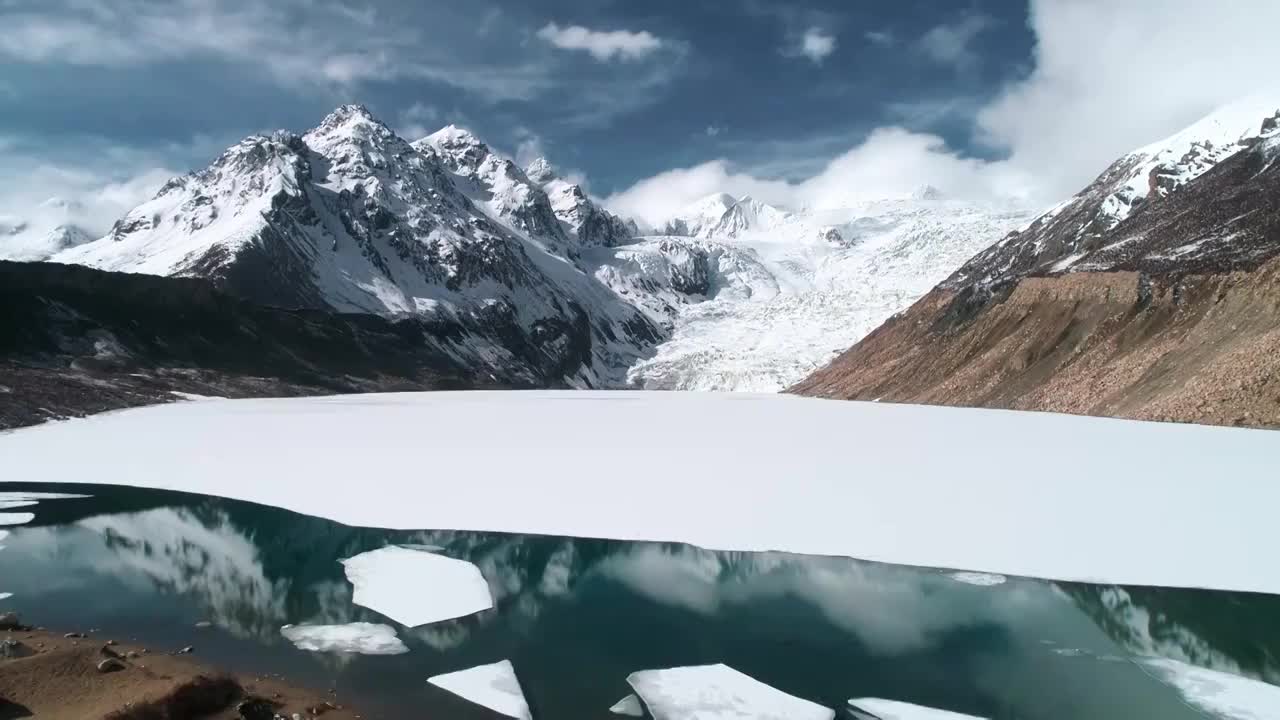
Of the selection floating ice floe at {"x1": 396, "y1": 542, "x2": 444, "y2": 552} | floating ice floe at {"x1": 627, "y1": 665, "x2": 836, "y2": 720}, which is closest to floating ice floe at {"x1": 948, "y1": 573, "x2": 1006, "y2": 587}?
floating ice floe at {"x1": 627, "y1": 665, "x2": 836, "y2": 720}

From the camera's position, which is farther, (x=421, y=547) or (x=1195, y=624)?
(x=421, y=547)

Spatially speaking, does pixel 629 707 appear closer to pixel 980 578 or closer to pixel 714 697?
pixel 714 697

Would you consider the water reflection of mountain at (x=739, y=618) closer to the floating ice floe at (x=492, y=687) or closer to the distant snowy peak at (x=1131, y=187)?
the floating ice floe at (x=492, y=687)

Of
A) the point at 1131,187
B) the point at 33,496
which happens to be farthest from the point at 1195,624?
the point at 1131,187

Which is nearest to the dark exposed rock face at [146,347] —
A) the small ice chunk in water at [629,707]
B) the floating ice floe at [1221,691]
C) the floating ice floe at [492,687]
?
the floating ice floe at [492,687]

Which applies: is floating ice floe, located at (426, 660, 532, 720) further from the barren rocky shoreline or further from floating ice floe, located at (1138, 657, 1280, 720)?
floating ice floe, located at (1138, 657, 1280, 720)

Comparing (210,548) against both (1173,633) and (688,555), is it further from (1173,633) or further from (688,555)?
(1173,633)

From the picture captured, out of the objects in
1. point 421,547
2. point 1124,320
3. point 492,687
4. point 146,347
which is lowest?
point 492,687
